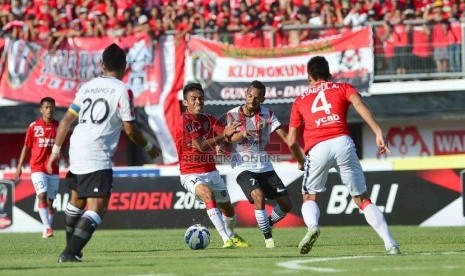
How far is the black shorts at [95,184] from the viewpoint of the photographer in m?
12.6

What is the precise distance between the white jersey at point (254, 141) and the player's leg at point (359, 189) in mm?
3378

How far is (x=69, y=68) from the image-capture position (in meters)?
29.7

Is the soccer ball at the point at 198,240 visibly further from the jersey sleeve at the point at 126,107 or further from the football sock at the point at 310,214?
the jersey sleeve at the point at 126,107

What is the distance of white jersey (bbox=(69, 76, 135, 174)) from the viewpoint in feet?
41.5

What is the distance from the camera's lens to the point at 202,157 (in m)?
16.5

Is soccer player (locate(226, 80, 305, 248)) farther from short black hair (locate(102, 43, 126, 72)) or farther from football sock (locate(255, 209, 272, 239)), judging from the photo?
short black hair (locate(102, 43, 126, 72))

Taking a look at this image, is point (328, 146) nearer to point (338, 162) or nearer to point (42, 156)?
point (338, 162)

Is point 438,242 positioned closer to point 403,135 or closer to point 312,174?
point 312,174

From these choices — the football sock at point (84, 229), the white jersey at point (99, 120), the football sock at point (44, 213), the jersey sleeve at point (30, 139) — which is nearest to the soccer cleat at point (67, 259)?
the football sock at point (84, 229)

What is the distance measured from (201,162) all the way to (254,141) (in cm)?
90

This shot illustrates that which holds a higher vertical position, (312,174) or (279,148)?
(312,174)

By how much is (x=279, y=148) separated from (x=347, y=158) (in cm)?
1691

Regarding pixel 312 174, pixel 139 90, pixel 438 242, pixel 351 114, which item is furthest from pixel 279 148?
pixel 312 174

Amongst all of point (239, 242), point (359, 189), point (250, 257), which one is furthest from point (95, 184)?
point (239, 242)
